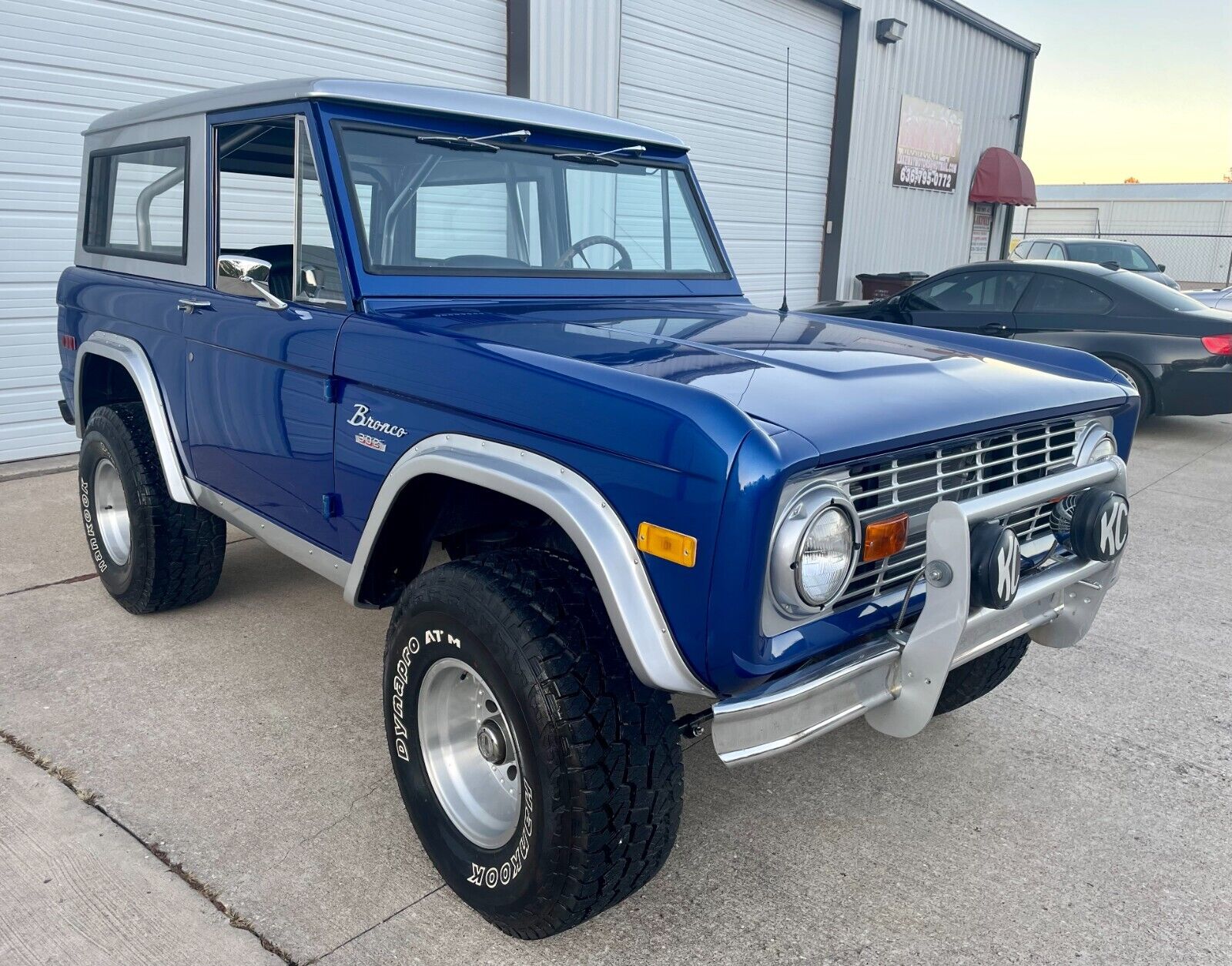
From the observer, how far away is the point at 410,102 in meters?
2.86

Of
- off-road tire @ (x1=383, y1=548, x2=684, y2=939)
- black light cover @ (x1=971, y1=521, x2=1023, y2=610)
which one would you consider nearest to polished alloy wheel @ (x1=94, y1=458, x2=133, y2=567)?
off-road tire @ (x1=383, y1=548, x2=684, y2=939)

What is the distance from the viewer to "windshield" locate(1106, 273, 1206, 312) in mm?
7961

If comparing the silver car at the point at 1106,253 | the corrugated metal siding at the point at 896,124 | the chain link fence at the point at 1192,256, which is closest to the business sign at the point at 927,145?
the corrugated metal siding at the point at 896,124

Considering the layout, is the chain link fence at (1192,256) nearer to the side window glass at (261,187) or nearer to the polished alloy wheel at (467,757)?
the side window glass at (261,187)

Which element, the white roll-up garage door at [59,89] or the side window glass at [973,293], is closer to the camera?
the white roll-up garage door at [59,89]

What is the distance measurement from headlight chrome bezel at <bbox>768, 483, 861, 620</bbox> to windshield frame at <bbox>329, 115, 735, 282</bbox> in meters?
1.43

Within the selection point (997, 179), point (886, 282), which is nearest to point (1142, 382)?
point (886, 282)

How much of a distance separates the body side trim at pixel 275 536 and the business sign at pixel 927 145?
13298mm

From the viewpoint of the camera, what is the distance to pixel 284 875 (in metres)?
2.42

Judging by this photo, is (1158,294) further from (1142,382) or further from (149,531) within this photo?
(149,531)

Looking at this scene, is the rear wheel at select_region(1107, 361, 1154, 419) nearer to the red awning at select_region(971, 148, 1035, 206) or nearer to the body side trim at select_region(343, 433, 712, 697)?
the body side trim at select_region(343, 433, 712, 697)

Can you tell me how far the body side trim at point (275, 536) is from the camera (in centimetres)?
283

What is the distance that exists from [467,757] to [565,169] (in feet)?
6.22

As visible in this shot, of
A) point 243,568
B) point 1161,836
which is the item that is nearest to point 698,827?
point 1161,836
